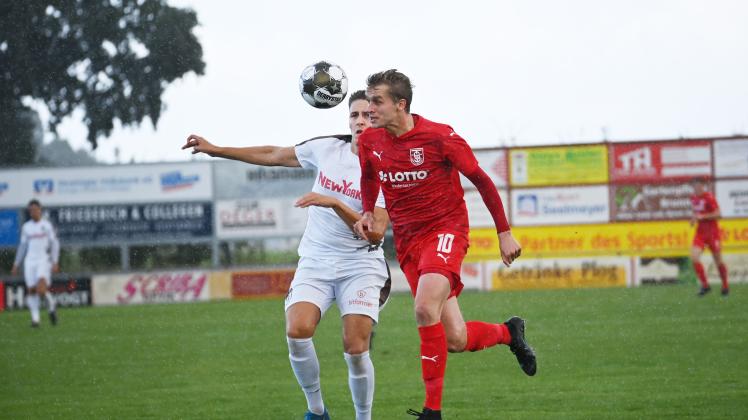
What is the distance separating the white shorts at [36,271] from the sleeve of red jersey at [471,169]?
16.1 m

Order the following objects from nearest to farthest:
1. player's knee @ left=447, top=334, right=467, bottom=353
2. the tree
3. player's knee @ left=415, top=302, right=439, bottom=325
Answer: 1. player's knee @ left=415, top=302, right=439, bottom=325
2. player's knee @ left=447, top=334, right=467, bottom=353
3. the tree

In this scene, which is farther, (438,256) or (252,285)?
(252,285)

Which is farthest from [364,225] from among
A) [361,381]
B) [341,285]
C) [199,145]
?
[199,145]

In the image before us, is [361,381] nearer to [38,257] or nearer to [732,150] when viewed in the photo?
[38,257]

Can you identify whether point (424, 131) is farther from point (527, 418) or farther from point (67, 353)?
point (67, 353)

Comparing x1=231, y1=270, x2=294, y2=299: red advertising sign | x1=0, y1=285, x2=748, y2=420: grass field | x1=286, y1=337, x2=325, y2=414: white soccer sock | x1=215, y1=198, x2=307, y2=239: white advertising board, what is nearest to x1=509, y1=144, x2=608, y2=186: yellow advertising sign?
x1=215, y1=198, x2=307, y2=239: white advertising board

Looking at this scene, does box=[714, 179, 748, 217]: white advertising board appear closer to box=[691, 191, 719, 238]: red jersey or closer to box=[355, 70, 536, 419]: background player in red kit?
box=[691, 191, 719, 238]: red jersey

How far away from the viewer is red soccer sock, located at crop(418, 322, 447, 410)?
22.5 ft

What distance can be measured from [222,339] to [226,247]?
14454mm

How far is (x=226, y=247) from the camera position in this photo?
30.8 metres

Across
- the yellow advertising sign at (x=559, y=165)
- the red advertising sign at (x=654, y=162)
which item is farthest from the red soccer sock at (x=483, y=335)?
the red advertising sign at (x=654, y=162)

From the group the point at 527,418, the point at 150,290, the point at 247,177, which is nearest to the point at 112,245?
the point at 150,290

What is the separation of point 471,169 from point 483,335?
1409mm

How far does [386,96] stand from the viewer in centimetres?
715
